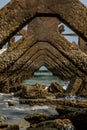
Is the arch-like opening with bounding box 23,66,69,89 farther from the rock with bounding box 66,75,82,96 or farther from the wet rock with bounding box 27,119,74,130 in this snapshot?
the wet rock with bounding box 27,119,74,130

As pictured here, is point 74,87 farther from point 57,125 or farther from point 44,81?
point 44,81

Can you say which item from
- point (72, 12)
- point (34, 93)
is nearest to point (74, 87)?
point (34, 93)

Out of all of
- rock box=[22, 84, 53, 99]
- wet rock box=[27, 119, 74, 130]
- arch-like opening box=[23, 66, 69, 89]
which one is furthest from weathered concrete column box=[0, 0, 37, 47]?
arch-like opening box=[23, 66, 69, 89]

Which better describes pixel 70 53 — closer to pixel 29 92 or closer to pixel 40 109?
pixel 40 109

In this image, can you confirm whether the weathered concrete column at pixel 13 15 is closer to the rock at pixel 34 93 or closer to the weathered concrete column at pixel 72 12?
the weathered concrete column at pixel 72 12

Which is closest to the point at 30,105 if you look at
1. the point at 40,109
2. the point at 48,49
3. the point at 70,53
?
the point at 40,109

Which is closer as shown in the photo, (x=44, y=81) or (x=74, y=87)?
(x=74, y=87)

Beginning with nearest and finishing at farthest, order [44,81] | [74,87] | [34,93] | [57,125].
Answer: [57,125] < [34,93] < [74,87] < [44,81]

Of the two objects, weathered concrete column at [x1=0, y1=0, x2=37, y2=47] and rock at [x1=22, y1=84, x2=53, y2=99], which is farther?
rock at [x1=22, y1=84, x2=53, y2=99]

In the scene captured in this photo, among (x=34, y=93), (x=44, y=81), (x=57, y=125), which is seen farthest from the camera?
(x=44, y=81)

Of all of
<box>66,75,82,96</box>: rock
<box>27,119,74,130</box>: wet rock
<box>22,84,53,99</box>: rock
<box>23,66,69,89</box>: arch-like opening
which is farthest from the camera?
<box>23,66,69,89</box>: arch-like opening

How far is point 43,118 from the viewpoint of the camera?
859cm

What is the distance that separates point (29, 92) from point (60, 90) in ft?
12.5

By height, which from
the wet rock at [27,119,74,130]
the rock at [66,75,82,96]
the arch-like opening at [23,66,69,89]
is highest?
the wet rock at [27,119,74,130]
